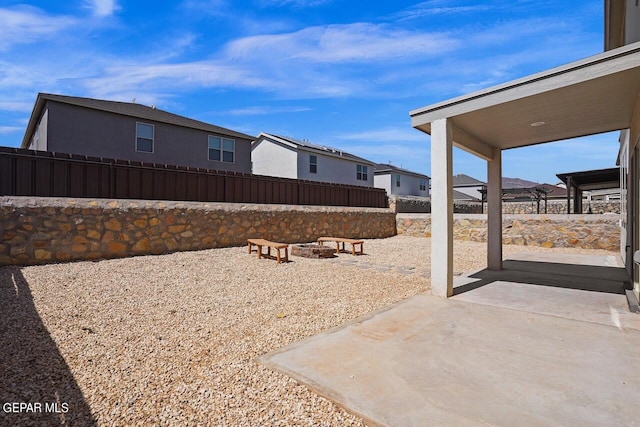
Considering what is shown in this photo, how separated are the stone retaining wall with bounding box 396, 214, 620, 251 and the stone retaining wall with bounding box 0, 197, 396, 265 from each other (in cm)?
689

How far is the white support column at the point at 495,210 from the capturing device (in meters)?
7.27

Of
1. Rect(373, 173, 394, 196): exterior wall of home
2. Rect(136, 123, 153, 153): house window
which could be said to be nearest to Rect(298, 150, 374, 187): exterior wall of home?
Rect(373, 173, 394, 196): exterior wall of home

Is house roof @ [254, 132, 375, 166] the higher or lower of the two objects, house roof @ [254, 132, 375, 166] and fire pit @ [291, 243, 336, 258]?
the higher

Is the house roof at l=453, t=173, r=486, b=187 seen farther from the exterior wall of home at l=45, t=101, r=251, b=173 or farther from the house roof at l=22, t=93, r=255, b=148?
the exterior wall of home at l=45, t=101, r=251, b=173

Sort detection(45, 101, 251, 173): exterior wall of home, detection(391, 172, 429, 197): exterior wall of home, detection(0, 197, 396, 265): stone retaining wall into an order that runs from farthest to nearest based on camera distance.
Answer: detection(391, 172, 429, 197): exterior wall of home < detection(45, 101, 251, 173): exterior wall of home < detection(0, 197, 396, 265): stone retaining wall

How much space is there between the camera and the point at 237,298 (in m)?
4.96

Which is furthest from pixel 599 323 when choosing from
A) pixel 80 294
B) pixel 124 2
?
pixel 124 2

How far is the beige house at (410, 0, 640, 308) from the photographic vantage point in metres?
3.81

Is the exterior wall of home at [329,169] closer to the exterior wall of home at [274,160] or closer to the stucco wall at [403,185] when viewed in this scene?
the exterior wall of home at [274,160]

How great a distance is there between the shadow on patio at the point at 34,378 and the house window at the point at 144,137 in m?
12.0

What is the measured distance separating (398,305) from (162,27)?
893cm

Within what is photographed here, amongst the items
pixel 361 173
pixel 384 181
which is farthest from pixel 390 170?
pixel 361 173

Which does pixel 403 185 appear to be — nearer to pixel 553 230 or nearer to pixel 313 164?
pixel 313 164

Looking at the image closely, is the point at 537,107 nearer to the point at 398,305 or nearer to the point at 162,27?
the point at 398,305
